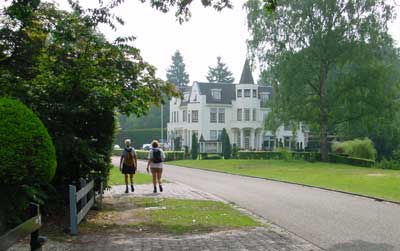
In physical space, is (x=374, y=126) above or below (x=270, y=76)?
below

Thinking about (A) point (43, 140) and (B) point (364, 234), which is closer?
(A) point (43, 140)

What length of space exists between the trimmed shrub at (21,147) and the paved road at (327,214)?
15.6 ft

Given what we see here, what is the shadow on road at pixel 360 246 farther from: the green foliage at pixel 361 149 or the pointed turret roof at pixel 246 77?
the pointed turret roof at pixel 246 77

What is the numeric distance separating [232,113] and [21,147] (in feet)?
221

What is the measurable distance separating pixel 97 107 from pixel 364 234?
19.5ft

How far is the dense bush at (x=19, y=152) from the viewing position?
20.6 feet

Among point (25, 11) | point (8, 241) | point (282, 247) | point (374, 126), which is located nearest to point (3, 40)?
point (25, 11)

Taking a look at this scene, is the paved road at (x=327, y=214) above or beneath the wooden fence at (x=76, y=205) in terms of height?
beneath

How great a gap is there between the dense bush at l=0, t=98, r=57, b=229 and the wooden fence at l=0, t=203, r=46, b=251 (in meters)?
0.77

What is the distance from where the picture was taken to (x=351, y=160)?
4625 centimetres

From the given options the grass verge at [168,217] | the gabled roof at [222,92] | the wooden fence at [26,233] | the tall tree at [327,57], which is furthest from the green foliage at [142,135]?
the wooden fence at [26,233]

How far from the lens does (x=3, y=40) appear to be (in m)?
13.9

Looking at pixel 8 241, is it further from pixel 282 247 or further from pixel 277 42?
pixel 277 42

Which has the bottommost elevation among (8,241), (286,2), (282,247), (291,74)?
(282,247)
